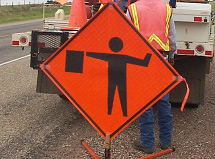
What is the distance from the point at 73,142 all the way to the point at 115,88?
1.44 metres

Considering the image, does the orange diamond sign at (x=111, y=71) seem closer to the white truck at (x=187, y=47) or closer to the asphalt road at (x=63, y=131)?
the asphalt road at (x=63, y=131)

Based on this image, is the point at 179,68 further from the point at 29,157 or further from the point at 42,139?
the point at 29,157

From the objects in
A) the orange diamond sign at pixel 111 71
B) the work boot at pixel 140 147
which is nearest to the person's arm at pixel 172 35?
the orange diamond sign at pixel 111 71

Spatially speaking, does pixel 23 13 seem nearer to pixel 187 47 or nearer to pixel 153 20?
pixel 187 47

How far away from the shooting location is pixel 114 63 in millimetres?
3852

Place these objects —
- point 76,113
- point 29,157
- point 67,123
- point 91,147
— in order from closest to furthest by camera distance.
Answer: point 29,157
point 91,147
point 67,123
point 76,113

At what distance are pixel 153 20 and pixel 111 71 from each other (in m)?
1.05

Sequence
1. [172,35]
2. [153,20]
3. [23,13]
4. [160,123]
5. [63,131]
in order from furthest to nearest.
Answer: [23,13] → [63,131] → [160,123] → [172,35] → [153,20]

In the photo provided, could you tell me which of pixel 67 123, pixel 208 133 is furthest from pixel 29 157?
pixel 208 133

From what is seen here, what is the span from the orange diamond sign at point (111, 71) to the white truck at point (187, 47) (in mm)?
1461

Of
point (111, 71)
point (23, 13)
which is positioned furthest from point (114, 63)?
point (23, 13)

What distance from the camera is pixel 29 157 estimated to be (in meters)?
4.55

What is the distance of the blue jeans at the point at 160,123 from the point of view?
187 inches

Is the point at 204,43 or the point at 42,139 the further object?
the point at 204,43
